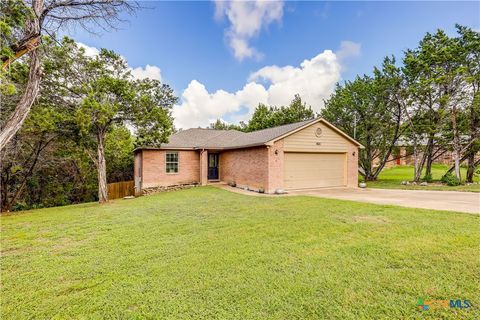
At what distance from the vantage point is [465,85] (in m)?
15.3

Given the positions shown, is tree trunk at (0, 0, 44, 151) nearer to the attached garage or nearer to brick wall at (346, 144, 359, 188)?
the attached garage

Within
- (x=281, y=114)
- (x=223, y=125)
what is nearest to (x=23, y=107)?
(x=281, y=114)

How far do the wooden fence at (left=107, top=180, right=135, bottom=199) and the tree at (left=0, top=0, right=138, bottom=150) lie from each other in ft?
38.3

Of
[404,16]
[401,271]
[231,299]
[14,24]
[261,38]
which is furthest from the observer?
[261,38]

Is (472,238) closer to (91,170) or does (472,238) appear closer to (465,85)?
(465,85)

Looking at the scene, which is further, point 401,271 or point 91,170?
point 91,170

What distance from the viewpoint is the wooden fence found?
16.2 m

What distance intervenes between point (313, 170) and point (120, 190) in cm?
1343

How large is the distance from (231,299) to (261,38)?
1793 cm

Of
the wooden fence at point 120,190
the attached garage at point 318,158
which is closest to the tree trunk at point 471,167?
the attached garage at point 318,158

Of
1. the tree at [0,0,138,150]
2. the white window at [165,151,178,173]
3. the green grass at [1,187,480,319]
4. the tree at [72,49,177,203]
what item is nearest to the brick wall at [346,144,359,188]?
the green grass at [1,187,480,319]

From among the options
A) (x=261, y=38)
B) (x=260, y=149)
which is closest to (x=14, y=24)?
(x=260, y=149)

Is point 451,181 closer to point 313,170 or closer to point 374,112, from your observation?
point 374,112

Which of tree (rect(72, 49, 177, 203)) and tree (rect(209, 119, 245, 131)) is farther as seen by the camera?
tree (rect(209, 119, 245, 131))
